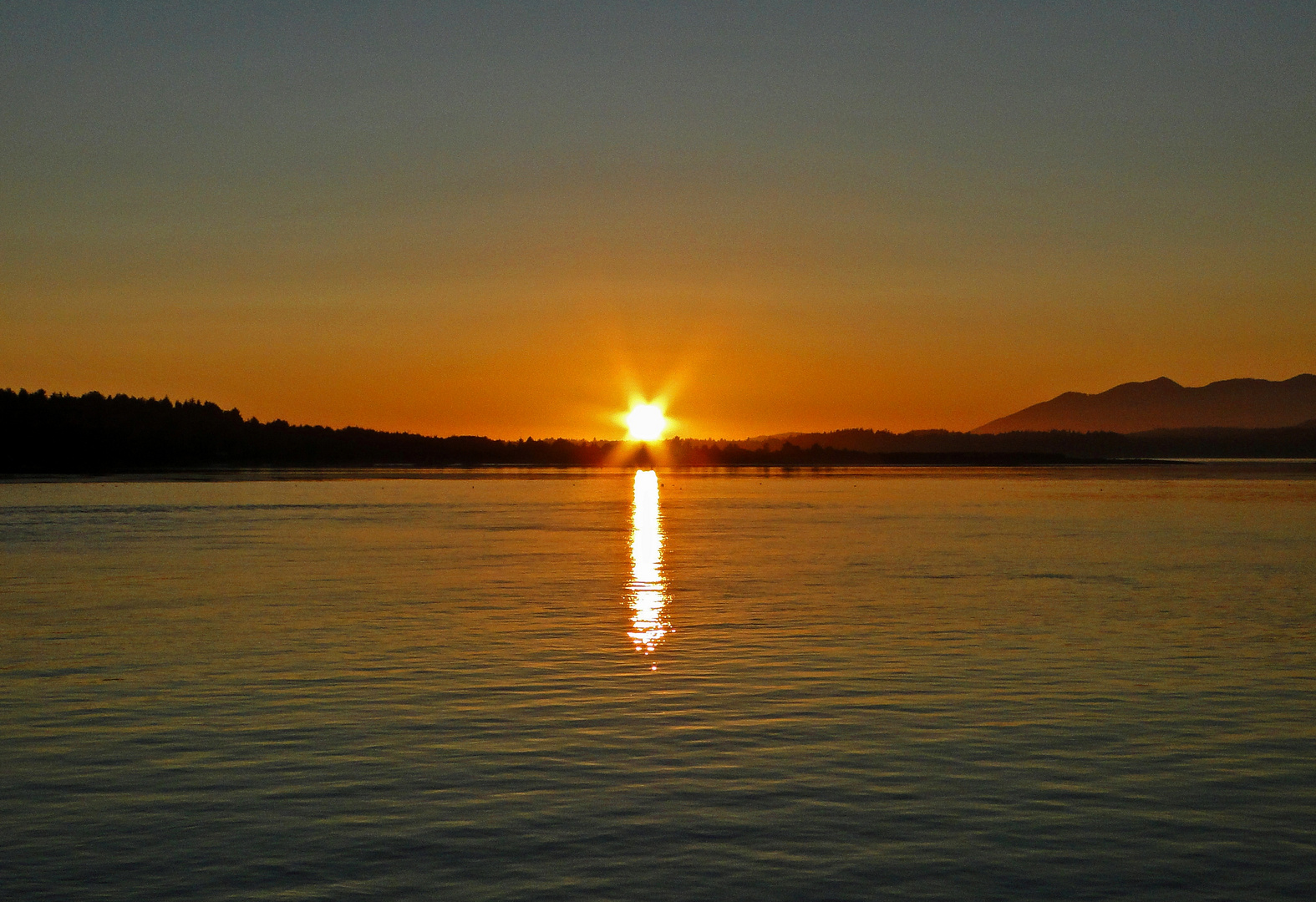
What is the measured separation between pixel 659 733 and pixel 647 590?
20848mm

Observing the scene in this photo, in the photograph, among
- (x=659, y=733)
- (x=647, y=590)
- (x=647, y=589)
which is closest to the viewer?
(x=659, y=733)

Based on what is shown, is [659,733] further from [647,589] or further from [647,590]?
[647,589]

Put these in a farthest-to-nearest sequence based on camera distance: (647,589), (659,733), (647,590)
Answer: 1. (647,589)
2. (647,590)
3. (659,733)

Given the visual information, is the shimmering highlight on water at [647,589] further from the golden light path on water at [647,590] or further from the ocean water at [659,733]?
the ocean water at [659,733]

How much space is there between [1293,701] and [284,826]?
1606 cm

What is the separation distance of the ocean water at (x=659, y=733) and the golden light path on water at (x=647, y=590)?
270 millimetres

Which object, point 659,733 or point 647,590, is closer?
point 659,733

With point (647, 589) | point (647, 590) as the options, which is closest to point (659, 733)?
point (647, 590)

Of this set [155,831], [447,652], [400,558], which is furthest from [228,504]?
[155,831]

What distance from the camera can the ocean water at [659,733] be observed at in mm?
12430

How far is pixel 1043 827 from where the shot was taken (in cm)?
1362

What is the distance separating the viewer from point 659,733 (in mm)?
18312

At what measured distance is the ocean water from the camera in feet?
40.8

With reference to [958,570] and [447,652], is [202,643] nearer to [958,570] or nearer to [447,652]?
[447,652]
